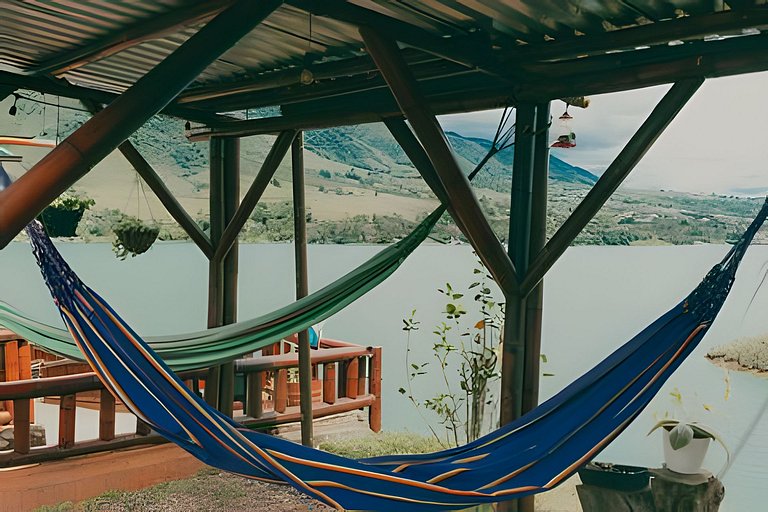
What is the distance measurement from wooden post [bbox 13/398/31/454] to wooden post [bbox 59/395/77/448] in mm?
152

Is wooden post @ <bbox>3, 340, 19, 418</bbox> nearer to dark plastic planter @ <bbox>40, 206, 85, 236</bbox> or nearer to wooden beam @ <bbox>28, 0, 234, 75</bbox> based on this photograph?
dark plastic planter @ <bbox>40, 206, 85, 236</bbox>

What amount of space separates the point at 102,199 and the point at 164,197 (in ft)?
19.4

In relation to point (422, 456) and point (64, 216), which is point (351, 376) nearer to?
point (64, 216)

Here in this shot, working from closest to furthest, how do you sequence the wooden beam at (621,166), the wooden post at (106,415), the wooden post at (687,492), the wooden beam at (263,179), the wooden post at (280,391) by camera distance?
the wooden beam at (621,166) → the wooden post at (687,492) → the wooden beam at (263,179) → the wooden post at (106,415) → the wooden post at (280,391)

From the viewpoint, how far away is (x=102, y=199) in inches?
354

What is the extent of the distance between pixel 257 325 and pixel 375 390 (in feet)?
5.87

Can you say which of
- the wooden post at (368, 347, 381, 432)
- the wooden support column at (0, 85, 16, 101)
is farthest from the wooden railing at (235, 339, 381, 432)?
the wooden support column at (0, 85, 16, 101)

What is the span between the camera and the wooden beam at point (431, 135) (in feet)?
7.28

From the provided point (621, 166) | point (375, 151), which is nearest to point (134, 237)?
point (621, 166)

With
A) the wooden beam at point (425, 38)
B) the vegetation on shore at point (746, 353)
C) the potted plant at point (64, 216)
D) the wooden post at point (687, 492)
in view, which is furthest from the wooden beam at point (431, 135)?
the vegetation on shore at point (746, 353)

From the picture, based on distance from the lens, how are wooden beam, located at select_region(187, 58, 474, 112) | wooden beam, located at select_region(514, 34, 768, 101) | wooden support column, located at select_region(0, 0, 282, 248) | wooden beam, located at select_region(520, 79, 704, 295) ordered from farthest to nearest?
1. wooden beam, located at select_region(187, 58, 474, 112)
2. wooden beam, located at select_region(520, 79, 704, 295)
3. wooden beam, located at select_region(514, 34, 768, 101)
4. wooden support column, located at select_region(0, 0, 282, 248)

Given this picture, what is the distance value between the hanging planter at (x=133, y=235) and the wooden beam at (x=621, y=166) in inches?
76.4

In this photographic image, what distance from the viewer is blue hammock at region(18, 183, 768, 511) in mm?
1747

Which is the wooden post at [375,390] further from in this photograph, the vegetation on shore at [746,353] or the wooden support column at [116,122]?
the wooden support column at [116,122]
